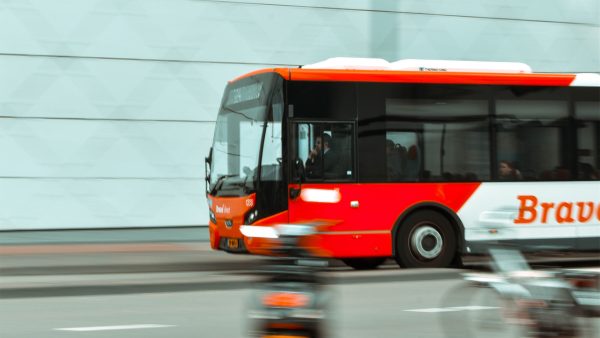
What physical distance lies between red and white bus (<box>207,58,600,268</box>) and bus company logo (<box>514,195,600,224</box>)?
0.6 inches

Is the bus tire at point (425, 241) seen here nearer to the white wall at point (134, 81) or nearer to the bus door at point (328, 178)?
the bus door at point (328, 178)

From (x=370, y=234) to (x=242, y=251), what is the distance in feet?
5.71

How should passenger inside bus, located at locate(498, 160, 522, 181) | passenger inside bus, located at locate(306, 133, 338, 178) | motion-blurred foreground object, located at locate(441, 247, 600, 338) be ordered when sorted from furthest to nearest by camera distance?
passenger inside bus, located at locate(498, 160, 522, 181)
passenger inside bus, located at locate(306, 133, 338, 178)
motion-blurred foreground object, located at locate(441, 247, 600, 338)

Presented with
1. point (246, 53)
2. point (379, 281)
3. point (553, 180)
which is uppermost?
point (246, 53)

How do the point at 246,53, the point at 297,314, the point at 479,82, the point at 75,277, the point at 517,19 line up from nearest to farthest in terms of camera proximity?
the point at 297,314, the point at 75,277, the point at 479,82, the point at 246,53, the point at 517,19

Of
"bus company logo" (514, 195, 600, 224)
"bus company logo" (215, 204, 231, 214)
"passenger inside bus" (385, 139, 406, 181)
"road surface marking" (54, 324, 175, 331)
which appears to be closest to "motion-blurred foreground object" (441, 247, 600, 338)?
"road surface marking" (54, 324, 175, 331)

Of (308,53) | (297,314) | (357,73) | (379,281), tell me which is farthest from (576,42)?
(297,314)

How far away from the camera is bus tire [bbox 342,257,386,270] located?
14922mm

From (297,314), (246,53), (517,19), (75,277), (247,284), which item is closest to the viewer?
(297,314)

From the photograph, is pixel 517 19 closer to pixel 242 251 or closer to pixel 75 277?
pixel 242 251

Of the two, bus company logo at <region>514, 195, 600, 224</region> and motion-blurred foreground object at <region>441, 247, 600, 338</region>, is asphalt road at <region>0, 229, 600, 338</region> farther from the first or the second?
bus company logo at <region>514, 195, 600, 224</region>

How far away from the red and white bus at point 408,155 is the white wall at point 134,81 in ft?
18.0

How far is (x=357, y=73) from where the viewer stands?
1378 centimetres

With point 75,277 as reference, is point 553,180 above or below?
above
